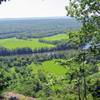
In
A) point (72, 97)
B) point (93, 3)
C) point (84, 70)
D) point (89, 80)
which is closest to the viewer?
point (93, 3)

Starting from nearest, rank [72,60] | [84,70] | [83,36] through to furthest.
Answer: [83,36] → [72,60] → [84,70]

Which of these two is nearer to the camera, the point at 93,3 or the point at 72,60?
the point at 93,3

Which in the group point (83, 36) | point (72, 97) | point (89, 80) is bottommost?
point (72, 97)

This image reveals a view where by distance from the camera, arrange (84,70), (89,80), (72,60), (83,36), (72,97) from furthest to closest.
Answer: (72,97) → (89,80) → (84,70) → (72,60) → (83,36)

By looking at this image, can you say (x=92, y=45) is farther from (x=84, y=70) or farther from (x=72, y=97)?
(x=72, y=97)

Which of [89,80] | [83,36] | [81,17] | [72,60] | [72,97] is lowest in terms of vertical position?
[72,97]

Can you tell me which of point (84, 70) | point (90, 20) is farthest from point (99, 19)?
point (84, 70)

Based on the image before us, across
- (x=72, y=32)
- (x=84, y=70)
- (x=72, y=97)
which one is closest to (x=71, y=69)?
(x=84, y=70)

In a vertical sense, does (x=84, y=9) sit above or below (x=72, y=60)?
above

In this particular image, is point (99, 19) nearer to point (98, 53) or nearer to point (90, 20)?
point (90, 20)
